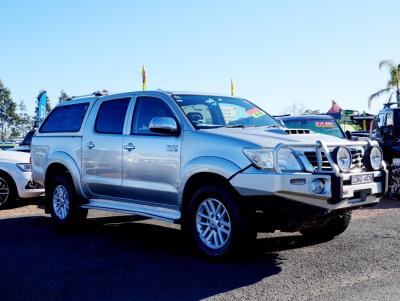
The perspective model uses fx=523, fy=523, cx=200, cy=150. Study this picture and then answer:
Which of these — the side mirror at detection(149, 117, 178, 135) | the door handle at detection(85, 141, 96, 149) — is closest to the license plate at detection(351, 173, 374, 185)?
the side mirror at detection(149, 117, 178, 135)

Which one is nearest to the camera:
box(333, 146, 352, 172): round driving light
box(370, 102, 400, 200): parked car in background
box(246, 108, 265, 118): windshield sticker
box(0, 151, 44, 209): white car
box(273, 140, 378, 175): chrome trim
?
box(273, 140, 378, 175): chrome trim

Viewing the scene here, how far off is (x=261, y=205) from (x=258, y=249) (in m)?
1.20

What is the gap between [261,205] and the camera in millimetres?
5438

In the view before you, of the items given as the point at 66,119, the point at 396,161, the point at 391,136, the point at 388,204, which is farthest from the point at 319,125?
the point at 66,119

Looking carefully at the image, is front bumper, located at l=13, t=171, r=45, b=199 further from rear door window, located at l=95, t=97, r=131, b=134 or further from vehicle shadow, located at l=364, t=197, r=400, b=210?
vehicle shadow, located at l=364, t=197, r=400, b=210

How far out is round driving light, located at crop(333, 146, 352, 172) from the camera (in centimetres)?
546

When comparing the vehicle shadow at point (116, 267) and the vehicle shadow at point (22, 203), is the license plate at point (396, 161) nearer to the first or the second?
the vehicle shadow at point (116, 267)

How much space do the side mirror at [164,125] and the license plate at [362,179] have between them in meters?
2.14

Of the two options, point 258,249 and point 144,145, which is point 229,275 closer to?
point 258,249

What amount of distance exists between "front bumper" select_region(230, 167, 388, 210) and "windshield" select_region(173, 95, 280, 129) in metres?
1.13

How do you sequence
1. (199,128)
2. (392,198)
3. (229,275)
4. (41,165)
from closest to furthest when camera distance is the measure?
1. (229,275)
2. (199,128)
3. (41,165)
4. (392,198)

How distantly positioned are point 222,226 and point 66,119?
3.82 metres

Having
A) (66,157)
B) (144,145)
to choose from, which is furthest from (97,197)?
(144,145)

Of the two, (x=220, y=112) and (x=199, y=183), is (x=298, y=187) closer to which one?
(x=199, y=183)
